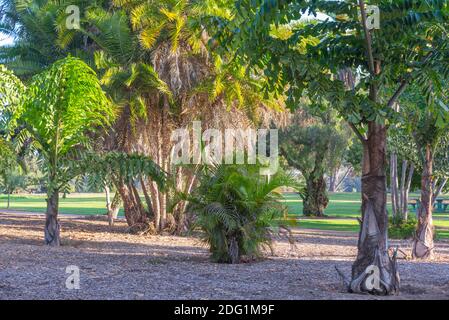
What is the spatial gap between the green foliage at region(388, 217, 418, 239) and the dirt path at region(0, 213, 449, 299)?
3.59m

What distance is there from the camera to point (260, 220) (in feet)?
38.8

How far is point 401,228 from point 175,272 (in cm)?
1188

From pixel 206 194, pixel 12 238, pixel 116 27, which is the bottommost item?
pixel 12 238

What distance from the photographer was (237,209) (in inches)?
468

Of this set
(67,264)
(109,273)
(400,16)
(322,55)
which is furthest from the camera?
(67,264)

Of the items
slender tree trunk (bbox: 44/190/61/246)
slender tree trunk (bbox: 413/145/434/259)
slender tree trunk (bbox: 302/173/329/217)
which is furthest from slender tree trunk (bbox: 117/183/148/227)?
slender tree trunk (bbox: 302/173/329/217)

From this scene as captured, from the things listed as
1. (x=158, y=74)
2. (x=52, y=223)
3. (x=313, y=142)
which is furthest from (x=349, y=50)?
(x=313, y=142)

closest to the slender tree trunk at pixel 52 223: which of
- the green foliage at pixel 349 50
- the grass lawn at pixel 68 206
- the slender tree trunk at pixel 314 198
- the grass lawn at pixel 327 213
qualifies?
the grass lawn at pixel 327 213

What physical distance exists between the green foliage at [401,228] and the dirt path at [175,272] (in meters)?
3.59

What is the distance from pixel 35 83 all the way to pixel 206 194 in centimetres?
437

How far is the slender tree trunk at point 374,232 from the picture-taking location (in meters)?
8.55

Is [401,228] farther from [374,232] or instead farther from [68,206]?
[68,206]

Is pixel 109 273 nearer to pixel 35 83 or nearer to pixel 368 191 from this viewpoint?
pixel 368 191
